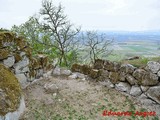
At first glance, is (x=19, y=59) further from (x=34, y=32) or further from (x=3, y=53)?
(x=34, y=32)

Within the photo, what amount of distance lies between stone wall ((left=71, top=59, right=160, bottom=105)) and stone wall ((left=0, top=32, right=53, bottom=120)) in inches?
105

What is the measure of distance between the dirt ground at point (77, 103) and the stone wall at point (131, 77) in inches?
14.7

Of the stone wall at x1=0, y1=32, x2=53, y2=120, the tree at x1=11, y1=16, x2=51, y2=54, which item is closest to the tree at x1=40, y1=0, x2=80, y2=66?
the tree at x1=11, y1=16, x2=51, y2=54

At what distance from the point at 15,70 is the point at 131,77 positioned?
15.7ft

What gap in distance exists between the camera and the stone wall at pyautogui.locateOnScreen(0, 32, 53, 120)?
20.9ft

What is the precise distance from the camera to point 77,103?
8227 mm

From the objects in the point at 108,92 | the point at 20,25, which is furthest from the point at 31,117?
the point at 20,25

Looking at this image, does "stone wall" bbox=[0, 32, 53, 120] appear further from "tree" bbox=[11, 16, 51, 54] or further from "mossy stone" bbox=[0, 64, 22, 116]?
"tree" bbox=[11, 16, 51, 54]

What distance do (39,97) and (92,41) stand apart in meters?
13.6

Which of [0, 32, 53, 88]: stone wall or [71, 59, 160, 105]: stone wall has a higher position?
[0, 32, 53, 88]: stone wall

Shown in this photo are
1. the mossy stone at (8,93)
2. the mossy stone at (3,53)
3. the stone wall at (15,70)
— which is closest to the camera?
the mossy stone at (8,93)

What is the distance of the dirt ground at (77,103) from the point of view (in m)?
7.40

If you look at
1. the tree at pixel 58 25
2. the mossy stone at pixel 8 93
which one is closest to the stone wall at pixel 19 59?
the mossy stone at pixel 8 93

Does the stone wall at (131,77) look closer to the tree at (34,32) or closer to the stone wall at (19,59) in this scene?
the stone wall at (19,59)
